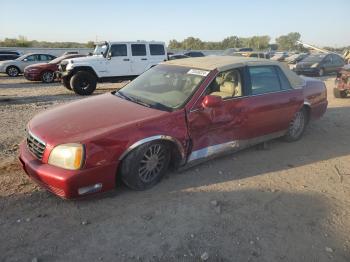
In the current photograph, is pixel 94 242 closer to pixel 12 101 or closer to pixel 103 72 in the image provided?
pixel 12 101

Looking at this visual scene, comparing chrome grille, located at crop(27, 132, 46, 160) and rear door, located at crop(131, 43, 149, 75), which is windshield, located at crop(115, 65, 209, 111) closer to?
chrome grille, located at crop(27, 132, 46, 160)

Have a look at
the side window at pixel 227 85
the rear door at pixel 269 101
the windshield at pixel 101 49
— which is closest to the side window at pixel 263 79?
the rear door at pixel 269 101

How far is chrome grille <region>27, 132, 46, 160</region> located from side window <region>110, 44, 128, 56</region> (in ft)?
30.2

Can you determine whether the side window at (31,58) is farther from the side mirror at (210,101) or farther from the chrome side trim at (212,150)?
the side mirror at (210,101)

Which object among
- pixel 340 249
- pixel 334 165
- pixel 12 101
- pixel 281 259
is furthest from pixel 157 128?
pixel 12 101

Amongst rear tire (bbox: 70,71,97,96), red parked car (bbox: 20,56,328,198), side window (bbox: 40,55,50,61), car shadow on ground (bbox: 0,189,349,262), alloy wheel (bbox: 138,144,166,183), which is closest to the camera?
car shadow on ground (bbox: 0,189,349,262)

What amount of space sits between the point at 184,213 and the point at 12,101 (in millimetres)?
8803

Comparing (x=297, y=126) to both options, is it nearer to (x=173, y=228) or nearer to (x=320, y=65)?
(x=173, y=228)

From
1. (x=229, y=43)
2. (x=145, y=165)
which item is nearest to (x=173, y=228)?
(x=145, y=165)

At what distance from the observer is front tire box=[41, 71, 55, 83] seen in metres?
16.3

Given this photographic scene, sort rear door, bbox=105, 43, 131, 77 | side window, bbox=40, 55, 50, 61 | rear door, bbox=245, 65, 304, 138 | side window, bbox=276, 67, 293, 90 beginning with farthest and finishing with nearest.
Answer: side window, bbox=40, 55, 50, 61
rear door, bbox=105, 43, 131, 77
side window, bbox=276, 67, 293, 90
rear door, bbox=245, 65, 304, 138

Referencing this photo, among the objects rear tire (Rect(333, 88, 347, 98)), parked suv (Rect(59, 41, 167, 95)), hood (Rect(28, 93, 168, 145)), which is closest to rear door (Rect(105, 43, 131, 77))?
parked suv (Rect(59, 41, 167, 95))

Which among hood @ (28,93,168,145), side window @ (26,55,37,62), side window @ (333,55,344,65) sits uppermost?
side window @ (26,55,37,62)

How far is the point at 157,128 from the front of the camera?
398 cm
